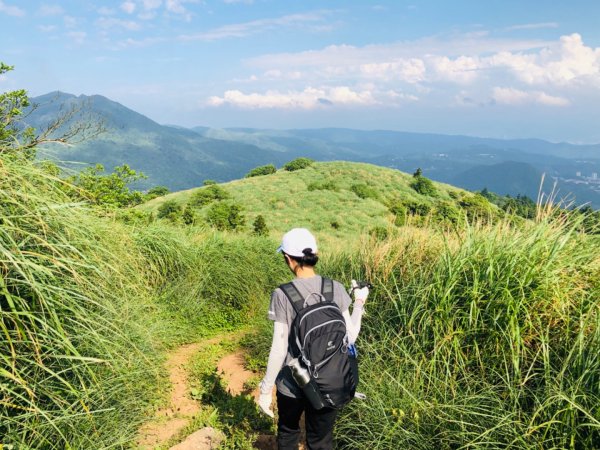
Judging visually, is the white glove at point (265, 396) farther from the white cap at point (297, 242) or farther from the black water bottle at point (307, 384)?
the white cap at point (297, 242)

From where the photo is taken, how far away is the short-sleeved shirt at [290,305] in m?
3.06

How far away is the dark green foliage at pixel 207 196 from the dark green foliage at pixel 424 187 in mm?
20789

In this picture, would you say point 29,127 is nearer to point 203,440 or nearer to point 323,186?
point 203,440

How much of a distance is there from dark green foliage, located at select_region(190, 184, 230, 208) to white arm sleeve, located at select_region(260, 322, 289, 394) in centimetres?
3010

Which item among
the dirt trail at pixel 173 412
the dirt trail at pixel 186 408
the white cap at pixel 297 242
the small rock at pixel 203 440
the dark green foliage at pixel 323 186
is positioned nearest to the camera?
the white cap at pixel 297 242

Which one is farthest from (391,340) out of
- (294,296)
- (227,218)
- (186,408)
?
Answer: (227,218)

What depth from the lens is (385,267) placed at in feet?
17.9

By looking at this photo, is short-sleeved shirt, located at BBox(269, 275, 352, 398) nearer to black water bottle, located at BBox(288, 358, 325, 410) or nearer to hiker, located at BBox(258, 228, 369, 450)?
hiker, located at BBox(258, 228, 369, 450)

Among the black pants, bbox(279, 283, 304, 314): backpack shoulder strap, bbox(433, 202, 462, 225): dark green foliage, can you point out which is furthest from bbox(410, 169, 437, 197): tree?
bbox(279, 283, 304, 314): backpack shoulder strap

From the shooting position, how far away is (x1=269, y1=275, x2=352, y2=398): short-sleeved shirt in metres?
3.06

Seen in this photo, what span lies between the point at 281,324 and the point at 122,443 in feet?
6.91

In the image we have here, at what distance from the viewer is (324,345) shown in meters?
2.90

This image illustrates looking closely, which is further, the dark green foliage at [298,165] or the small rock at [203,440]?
the dark green foliage at [298,165]

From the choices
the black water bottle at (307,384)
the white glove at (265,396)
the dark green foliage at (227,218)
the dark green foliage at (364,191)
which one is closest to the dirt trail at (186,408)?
the white glove at (265,396)
